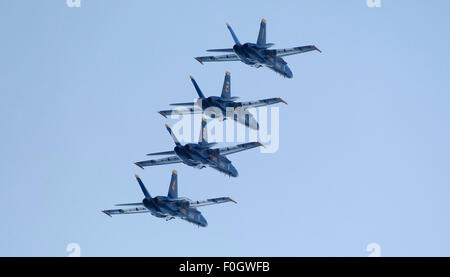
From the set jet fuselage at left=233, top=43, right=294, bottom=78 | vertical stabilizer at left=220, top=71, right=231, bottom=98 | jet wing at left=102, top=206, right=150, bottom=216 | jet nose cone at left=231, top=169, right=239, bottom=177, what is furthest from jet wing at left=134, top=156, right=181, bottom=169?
jet fuselage at left=233, top=43, right=294, bottom=78

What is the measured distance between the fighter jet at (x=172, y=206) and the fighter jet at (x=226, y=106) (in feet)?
28.5

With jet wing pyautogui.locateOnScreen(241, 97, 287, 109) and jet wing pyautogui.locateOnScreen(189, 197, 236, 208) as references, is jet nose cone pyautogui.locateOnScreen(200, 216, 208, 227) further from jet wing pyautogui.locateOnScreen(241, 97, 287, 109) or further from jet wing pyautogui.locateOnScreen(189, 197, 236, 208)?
jet wing pyautogui.locateOnScreen(241, 97, 287, 109)

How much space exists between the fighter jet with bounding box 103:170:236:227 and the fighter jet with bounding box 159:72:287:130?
28.5 feet

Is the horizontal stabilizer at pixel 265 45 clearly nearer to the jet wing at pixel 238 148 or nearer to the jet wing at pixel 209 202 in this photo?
the jet wing at pixel 238 148

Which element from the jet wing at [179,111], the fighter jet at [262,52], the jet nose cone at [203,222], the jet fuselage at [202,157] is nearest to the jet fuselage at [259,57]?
the fighter jet at [262,52]

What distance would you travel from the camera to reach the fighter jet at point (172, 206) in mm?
105375

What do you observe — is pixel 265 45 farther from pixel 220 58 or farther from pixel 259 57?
pixel 220 58

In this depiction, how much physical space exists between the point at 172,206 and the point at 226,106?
14.3 meters

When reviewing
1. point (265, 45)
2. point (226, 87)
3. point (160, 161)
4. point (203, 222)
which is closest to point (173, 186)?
point (160, 161)
